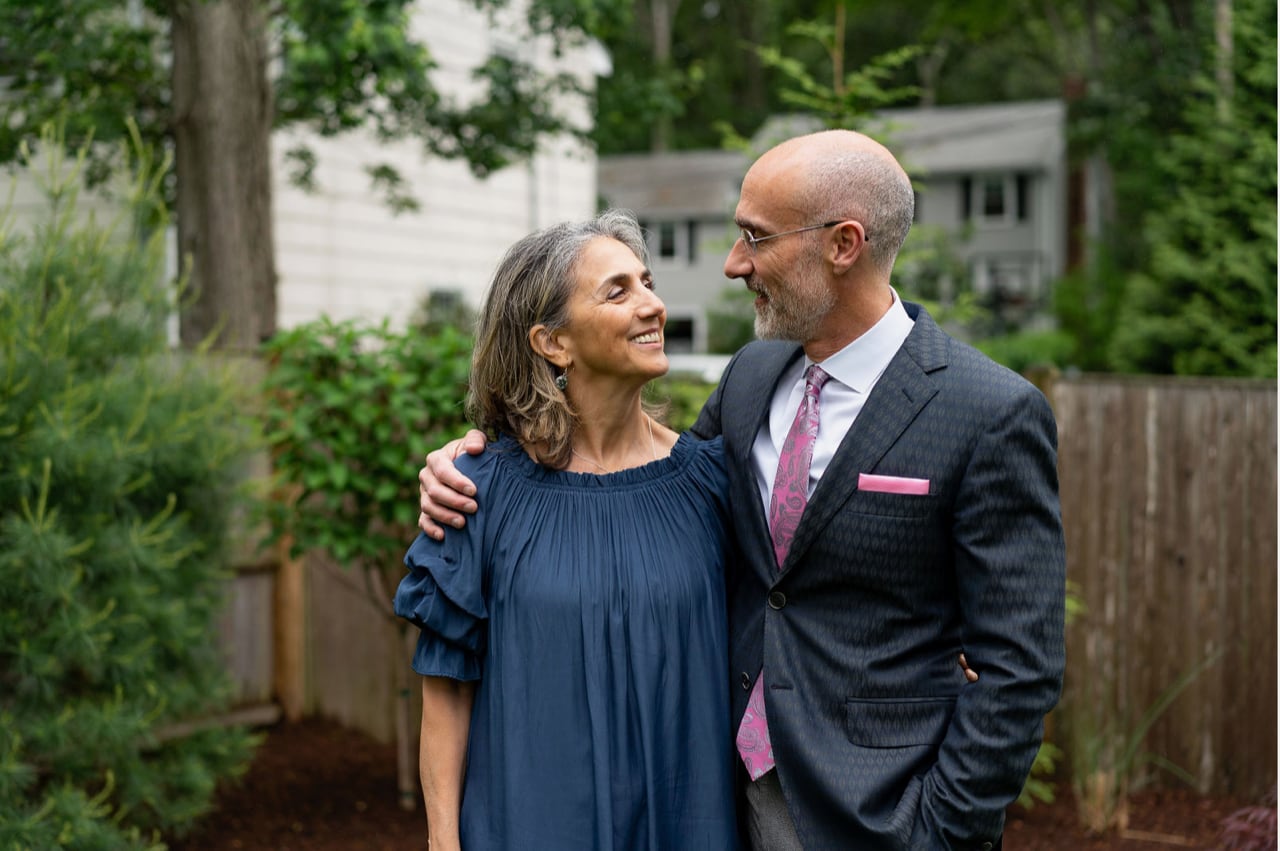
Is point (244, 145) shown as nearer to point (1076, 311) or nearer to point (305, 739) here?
point (305, 739)

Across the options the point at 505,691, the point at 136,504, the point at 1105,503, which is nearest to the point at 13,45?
the point at 136,504

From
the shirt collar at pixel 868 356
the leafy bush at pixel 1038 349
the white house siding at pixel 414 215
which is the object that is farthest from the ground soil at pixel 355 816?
the leafy bush at pixel 1038 349

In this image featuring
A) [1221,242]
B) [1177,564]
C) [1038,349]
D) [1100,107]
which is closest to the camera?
[1177,564]

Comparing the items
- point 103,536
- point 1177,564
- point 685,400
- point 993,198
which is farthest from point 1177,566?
point 993,198

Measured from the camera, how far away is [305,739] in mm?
6672

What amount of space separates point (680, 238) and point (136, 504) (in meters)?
30.9

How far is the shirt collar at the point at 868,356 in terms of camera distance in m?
2.43

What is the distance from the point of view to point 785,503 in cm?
242

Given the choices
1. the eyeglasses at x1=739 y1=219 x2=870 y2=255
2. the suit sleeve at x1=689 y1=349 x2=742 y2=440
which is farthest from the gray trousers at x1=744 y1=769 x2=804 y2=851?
the eyeglasses at x1=739 y1=219 x2=870 y2=255

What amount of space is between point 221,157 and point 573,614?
5.15 m

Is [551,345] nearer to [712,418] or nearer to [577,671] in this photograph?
[712,418]

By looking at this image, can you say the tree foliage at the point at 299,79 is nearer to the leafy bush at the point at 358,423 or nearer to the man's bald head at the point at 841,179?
the leafy bush at the point at 358,423

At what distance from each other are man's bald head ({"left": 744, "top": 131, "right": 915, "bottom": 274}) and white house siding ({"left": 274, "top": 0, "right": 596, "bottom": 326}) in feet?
23.0

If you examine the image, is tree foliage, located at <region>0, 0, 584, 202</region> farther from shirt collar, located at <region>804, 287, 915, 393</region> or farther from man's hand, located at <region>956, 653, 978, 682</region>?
man's hand, located at <region>956, 653, 978, 682</region>
